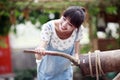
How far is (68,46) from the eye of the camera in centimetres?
357

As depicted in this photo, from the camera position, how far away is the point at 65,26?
3.39 metres

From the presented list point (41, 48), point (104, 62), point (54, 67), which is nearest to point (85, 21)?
point (54, 67)

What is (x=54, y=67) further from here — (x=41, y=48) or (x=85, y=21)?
(x=85, y=21)

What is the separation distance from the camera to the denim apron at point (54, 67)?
142 inches

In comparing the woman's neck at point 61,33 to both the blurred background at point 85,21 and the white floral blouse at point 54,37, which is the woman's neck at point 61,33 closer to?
the white floral blouse at point 54,37

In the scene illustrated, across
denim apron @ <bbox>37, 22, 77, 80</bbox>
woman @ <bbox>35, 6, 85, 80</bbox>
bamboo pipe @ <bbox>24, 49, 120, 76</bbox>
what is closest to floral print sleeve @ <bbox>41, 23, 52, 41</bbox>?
woman @ <bbox>35, 6, 85, 80</bbox>

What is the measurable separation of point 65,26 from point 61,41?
0.20 metres

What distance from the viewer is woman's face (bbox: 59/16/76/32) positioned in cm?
337

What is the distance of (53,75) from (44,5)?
445 cm

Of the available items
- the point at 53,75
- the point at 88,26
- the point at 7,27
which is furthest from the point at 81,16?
the point at 7,27

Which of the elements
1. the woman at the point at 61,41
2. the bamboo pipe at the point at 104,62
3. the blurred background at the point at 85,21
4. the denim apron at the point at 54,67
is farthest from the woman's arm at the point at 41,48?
the blurred background at the point at 85,21

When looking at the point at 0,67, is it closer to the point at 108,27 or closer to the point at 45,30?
the point at 108,27

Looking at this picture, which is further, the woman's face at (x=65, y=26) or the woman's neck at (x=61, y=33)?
the woman's neck at (x=61, y=33)

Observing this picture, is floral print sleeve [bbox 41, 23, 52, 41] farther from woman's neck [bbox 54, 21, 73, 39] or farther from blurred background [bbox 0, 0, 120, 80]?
blurred background [bbox 0, 0, 120, 80]
